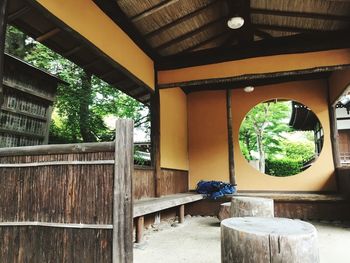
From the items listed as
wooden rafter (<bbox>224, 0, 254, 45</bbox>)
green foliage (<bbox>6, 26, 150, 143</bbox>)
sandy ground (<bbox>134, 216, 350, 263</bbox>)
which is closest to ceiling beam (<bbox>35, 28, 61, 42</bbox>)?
wooden rafter (<bbox>224, 0, 254, 45</bbox>)

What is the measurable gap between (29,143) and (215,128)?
13.8 feet

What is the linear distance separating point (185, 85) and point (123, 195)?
3704 mm

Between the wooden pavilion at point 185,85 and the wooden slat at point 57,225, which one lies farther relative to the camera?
the wooden pavilion at point 185,85

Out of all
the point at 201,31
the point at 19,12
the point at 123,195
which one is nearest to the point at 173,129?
the point at 201,31

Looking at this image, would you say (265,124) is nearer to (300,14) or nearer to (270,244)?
(300,14)

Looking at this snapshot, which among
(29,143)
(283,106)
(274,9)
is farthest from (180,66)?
(283,106)

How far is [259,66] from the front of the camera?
4.96 metres

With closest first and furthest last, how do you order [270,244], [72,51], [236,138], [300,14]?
[270,244]
[72,51]
[300,14]
[236,138]

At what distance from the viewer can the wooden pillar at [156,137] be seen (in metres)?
5.18

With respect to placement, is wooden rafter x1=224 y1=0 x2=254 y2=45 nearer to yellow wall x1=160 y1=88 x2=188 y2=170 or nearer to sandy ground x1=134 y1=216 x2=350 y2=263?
yellow wall x1=160 y1=88 x2=188 y2=170

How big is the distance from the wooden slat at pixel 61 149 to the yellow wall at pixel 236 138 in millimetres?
5108

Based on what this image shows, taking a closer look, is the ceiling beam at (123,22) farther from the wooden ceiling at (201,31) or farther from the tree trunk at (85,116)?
the tree trunk at (85,116)

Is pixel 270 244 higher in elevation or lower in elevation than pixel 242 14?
lower

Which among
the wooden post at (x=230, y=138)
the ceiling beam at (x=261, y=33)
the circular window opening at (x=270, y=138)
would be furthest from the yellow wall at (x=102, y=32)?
the circular window opening at (x=270, y=138)
